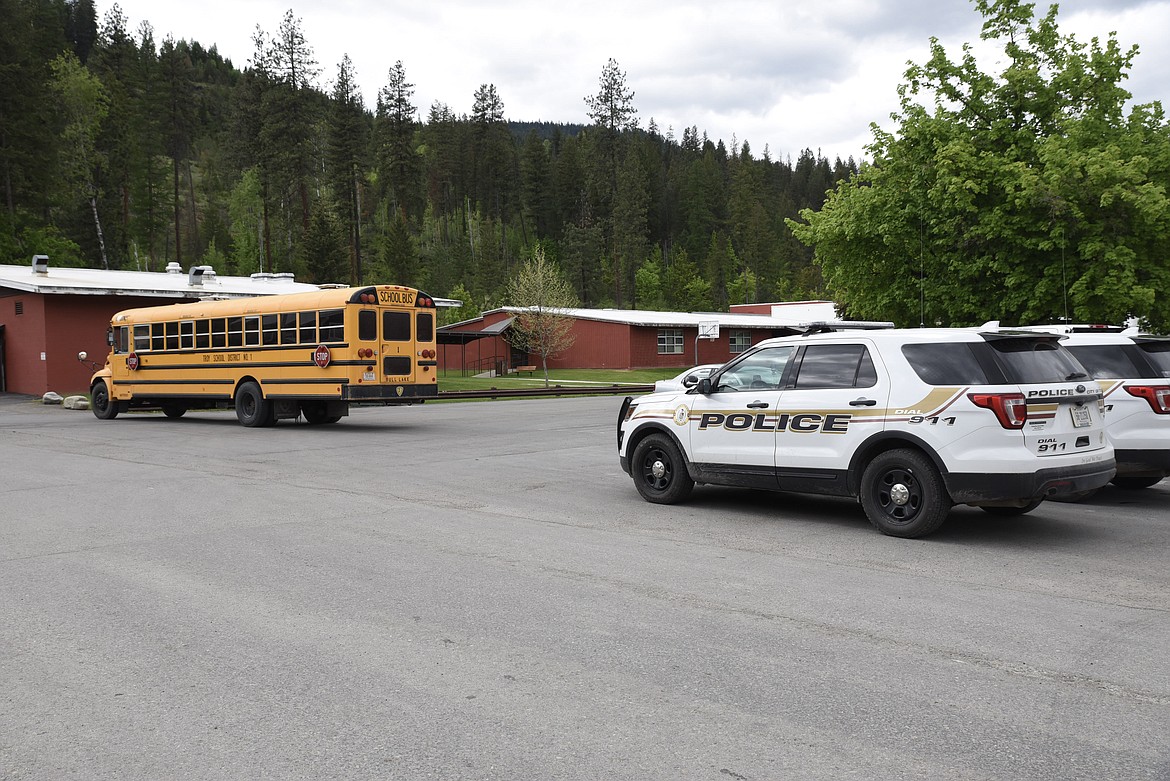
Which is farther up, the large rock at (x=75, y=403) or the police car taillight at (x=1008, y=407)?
the police car taillight at (x=1008, y=407)

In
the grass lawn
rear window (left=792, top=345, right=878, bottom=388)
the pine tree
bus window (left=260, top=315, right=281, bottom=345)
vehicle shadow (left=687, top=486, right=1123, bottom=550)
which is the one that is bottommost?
vehicle shadow (left=687, top=486, right=1123, bottom=550)

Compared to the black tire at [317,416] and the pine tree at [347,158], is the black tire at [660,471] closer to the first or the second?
the black tire at [317,416]

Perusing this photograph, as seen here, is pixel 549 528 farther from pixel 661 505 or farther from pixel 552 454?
pixel 552 454

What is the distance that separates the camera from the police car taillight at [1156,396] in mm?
9695

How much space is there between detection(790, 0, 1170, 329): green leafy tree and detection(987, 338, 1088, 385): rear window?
12809mm

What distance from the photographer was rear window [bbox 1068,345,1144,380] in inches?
397

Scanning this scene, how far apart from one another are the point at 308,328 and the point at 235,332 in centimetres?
276

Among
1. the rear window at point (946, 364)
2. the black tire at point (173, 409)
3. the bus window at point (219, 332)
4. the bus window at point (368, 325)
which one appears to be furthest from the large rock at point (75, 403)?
the rear window at point (946, 364)

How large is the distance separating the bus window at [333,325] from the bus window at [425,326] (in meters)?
1.74

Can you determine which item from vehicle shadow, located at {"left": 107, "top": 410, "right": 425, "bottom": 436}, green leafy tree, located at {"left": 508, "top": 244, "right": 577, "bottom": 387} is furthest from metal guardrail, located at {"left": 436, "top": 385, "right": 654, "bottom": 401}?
green leafy tree, located at {"left": 508, "top": 244, "right": 577, "bottom": 387}

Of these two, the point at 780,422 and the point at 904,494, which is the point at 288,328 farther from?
the point at 904,494

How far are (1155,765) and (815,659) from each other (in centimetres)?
165

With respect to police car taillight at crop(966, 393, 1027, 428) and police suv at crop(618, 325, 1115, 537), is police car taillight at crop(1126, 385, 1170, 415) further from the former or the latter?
police car taillight at crop(966, 393, 1027, 428)

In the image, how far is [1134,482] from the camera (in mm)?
11391
